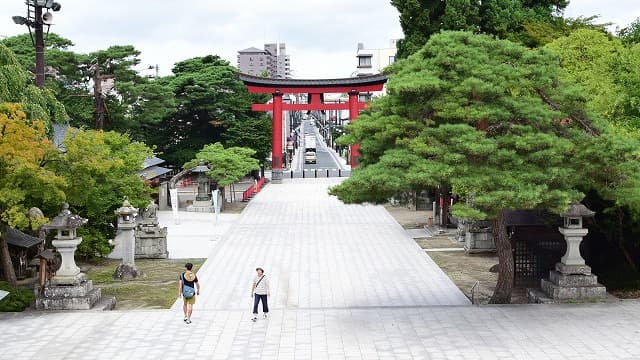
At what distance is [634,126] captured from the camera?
18266 millimetres

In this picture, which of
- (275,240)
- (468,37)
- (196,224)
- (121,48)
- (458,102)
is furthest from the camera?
(121,48)

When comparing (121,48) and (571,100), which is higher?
(121,48)

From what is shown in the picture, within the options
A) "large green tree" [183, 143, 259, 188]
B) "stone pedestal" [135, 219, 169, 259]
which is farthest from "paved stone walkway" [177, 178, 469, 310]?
"large green tree" [183, 143, 259, 188]

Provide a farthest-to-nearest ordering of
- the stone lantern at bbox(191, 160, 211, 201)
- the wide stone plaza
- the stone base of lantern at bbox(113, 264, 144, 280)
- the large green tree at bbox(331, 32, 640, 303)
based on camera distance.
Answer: the stone lantern at bbox(191, 160, 211, 201) → the stone base of lantern at bbox(113, 264, 144, 280) → the large green tree at bbox(331, 32, 640, 303) → the wide stone plaza

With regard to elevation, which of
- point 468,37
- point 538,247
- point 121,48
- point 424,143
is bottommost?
point 538,247

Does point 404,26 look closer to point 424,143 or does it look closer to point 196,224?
point 196,224

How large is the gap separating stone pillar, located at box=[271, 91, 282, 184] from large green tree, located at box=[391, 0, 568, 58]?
48.8 ft

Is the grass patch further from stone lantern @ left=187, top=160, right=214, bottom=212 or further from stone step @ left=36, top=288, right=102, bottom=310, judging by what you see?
stone lantern @ left=187, top=160, right=214, bottom=212

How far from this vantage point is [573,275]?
56.3 feet

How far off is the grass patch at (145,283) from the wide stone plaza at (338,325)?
0.96 metres

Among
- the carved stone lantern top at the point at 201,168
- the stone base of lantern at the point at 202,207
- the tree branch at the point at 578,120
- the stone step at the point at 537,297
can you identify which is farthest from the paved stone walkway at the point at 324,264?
the tree branch at the point at 578,120

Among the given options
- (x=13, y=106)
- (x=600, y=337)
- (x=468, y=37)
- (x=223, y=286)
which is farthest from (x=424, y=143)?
(x=13, y=106)

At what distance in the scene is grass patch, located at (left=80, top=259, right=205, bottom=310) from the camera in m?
18.5

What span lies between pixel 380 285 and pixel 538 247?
187 inches
